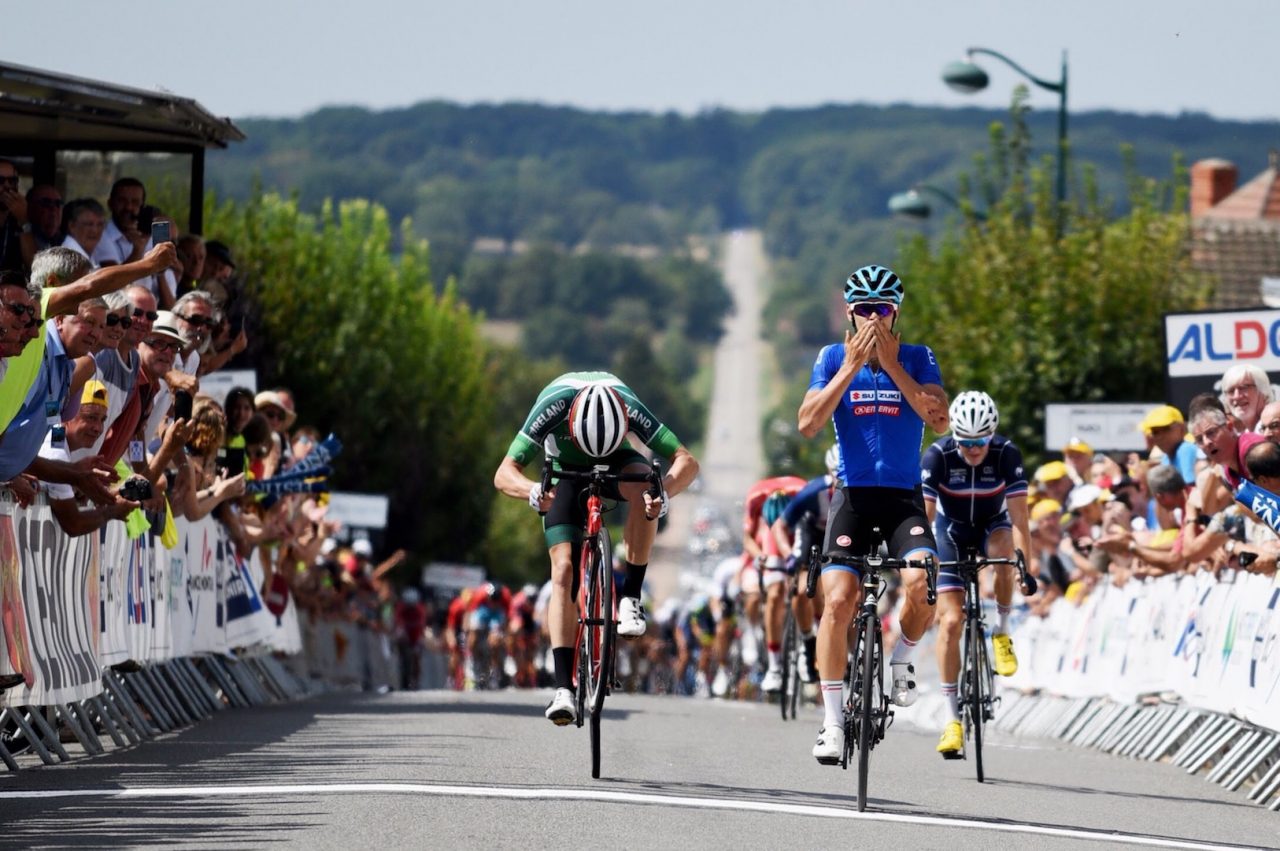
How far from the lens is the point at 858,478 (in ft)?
38.1

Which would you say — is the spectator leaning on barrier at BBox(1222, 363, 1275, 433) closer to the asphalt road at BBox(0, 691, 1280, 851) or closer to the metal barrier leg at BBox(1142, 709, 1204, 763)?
the metal barrier leg at BBox(1142, 709, 1204, 763)

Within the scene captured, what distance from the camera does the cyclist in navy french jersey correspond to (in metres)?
Answer: 14.1

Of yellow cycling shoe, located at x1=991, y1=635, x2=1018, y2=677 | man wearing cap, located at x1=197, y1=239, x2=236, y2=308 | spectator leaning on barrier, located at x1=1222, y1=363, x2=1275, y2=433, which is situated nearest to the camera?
yellow cycling shoe, located at x1=991, y1=635, x2=1018, y2=677

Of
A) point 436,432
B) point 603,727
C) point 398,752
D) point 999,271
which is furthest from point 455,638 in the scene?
point 398,752

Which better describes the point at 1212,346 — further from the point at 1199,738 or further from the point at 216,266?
the point at 216,266

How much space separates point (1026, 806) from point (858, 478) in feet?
5.56

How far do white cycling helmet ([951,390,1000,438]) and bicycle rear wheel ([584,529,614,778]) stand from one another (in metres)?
2.99

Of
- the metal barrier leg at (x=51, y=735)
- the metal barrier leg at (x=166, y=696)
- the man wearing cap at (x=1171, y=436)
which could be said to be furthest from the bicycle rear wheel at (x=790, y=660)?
the metal barrier leg at (x=51, y=735)

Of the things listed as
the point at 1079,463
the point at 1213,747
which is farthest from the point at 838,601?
the point at 1079,463

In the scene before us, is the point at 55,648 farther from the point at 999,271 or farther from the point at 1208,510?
the point at 999,271

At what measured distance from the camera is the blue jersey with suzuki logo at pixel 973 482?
1432 centimetres

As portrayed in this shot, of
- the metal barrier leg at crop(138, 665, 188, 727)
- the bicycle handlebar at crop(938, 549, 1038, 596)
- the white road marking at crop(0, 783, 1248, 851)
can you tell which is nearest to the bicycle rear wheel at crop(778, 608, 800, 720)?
the metal barrier leg at crop(138, 665, 188, 727)

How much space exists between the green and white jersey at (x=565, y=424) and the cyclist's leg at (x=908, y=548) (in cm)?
109

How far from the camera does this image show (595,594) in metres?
11.7
